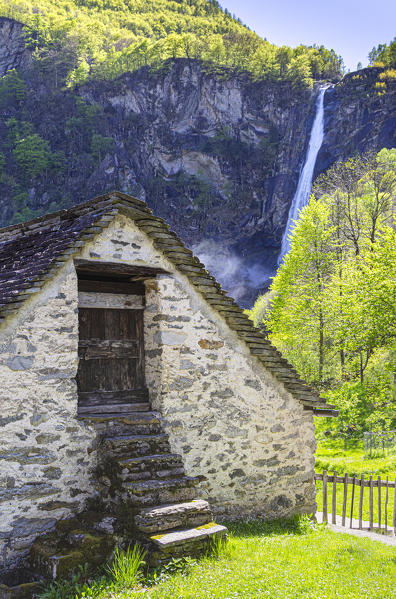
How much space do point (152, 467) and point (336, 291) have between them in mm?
13746

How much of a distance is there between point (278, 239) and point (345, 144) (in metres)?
11.2

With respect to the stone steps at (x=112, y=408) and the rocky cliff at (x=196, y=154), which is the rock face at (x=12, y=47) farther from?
the stone steps at (x=112, y=408)

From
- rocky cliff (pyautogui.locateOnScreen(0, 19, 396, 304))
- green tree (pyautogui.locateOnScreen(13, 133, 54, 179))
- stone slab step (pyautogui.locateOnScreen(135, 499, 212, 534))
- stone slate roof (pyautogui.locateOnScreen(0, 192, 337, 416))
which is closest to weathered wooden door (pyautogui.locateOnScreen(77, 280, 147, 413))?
stone slate roof (pyautogui.locateOnScreen(0, 192, 337, 416))

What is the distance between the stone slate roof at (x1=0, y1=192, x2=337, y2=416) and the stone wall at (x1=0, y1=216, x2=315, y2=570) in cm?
14

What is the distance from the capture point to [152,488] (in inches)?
214

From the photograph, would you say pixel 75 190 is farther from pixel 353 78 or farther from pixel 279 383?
pixel 279 383

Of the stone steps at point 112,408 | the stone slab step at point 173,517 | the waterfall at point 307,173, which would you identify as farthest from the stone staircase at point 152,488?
the waterfall at point 307,173

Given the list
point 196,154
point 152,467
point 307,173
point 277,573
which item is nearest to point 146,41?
point 196,154

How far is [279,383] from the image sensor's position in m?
7.70

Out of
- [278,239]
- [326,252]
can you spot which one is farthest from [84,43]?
[326,252]

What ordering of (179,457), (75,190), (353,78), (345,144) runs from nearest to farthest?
(179,457), (345,144), (353,78), (75,190)

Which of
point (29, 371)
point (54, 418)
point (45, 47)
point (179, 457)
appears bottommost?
point (179, 457)

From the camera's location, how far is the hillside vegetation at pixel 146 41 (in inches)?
2488

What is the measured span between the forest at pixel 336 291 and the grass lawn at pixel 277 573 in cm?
920
